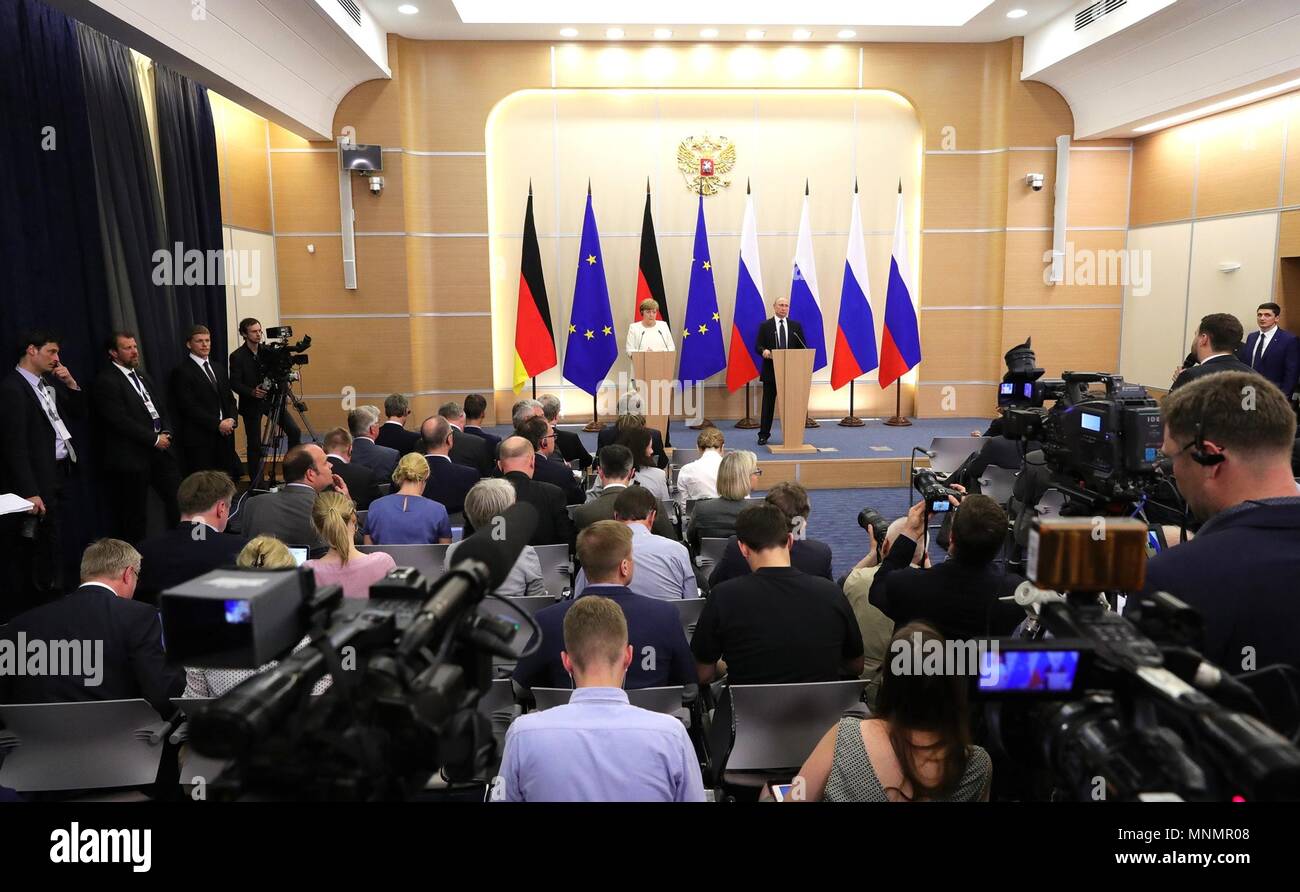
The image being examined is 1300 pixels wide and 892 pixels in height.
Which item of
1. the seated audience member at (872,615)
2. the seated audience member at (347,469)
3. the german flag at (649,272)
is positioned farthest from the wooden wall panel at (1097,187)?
the seated audience member at (347,469)

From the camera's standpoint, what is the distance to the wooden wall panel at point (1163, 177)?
938 centimetres

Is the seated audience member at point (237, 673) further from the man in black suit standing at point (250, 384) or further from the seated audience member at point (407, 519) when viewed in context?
the man in black suit standing at point (250, 384)

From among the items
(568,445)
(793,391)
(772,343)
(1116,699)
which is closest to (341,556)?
(1116,699)

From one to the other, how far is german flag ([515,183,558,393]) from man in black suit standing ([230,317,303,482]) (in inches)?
112

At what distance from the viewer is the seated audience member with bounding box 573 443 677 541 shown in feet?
13.1

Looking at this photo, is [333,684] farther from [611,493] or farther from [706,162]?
[706,162]

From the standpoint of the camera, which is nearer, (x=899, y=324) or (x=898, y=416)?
(x=899, y=324)

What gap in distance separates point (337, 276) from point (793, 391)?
5.21m

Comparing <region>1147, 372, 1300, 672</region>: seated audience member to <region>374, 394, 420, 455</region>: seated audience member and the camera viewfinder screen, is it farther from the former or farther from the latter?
<region>374, 394, 420, 455</region>: seated audience member

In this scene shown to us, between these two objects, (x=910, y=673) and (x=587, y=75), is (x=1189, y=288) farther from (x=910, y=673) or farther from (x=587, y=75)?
(x=910, y=673)

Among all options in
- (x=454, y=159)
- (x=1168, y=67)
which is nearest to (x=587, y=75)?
(x=454, y=159)

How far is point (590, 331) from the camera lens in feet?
31.9

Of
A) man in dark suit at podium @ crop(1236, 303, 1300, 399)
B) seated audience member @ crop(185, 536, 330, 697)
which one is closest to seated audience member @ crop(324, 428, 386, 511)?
seated audience member @ crop(185, 536, 330, 697)

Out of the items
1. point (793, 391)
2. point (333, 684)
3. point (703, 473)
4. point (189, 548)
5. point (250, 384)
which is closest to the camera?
point (333, 684)
